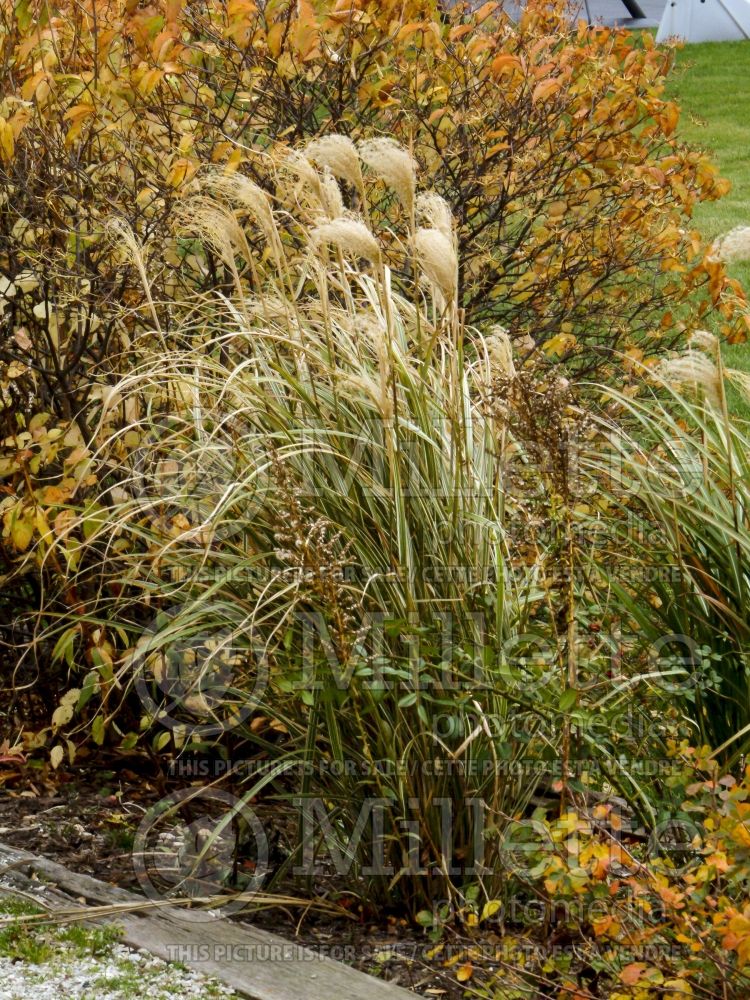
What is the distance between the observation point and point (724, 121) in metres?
16.1

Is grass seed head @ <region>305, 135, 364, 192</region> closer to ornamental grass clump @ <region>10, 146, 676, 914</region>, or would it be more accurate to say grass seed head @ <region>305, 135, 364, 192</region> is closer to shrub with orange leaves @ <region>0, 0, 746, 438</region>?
ornamental grass clump @ <region>10, 146, 676, 914</region>

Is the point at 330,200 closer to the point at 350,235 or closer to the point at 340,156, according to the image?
the point at 340,156

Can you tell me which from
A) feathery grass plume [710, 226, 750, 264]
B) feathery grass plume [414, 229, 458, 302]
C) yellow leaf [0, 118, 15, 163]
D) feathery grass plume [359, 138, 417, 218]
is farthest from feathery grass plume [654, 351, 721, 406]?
yellow leaf [0, 118, 15, 163]

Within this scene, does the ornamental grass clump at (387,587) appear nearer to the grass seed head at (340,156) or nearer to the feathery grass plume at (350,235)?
the feathery grass plume at (350,235)

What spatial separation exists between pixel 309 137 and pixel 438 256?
200cm

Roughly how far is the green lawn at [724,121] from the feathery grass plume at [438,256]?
5444 millimetres

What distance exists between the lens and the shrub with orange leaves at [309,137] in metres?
4.18

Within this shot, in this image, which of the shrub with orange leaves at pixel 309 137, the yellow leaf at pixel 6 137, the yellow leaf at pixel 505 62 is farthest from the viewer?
the yellow leaf at pixel 505 62

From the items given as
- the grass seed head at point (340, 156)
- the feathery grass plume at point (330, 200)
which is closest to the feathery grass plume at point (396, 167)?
the grass seed head at point (340, 156)

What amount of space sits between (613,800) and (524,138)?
2.66m

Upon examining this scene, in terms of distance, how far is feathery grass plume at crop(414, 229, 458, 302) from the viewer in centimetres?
289

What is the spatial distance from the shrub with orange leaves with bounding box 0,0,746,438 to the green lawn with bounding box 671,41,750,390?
9.55 ft

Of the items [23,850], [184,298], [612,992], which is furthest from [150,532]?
[612,992]

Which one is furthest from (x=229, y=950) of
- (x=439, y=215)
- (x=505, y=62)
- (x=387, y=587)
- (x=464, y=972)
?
(x=505, y=62)
